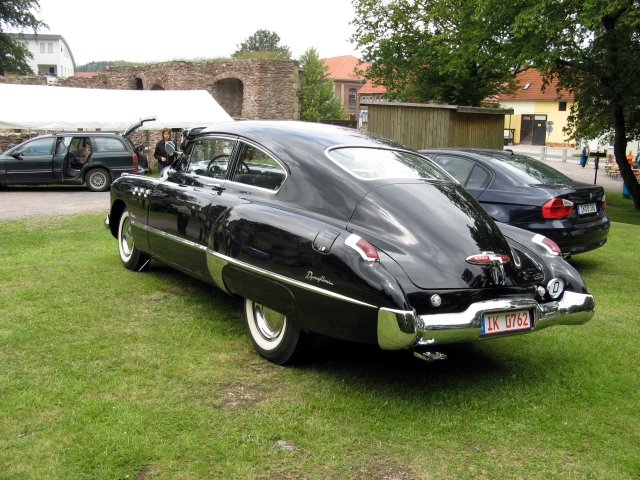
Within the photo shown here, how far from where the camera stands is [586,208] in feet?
26.1

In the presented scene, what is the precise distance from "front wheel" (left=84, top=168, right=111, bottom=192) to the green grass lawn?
1259cm

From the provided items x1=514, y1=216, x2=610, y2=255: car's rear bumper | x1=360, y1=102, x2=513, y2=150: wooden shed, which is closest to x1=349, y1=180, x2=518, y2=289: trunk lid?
x1=514, y1=216, x2=610, y2=255: car's rear bumper

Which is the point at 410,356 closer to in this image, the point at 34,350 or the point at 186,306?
the point at 186,306

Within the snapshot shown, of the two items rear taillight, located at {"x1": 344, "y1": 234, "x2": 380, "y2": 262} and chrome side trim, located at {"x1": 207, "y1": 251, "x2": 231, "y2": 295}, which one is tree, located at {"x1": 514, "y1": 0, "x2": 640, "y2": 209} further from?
rear taillight, located at {"x1": 344, "y1": 234, "x2": 380, "y2": 262}

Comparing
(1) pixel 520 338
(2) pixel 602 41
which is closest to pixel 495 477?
(1) pixel 520 338

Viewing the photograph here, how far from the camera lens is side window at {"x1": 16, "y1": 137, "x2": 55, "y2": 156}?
1786 cm

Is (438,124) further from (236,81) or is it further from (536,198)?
(236,81)

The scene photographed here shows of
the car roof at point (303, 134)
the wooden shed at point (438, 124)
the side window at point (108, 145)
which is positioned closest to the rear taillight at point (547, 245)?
the car roof at point (303, 134)

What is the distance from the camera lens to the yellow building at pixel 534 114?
214 feet

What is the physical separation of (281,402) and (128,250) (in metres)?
4.05

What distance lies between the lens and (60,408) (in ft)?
12.5

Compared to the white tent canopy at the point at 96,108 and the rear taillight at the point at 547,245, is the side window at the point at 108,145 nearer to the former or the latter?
the white tent canopy at the point at 96,108

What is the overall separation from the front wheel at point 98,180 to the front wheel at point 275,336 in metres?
14.6

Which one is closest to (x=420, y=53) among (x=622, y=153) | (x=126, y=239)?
(x=622, y=153)
